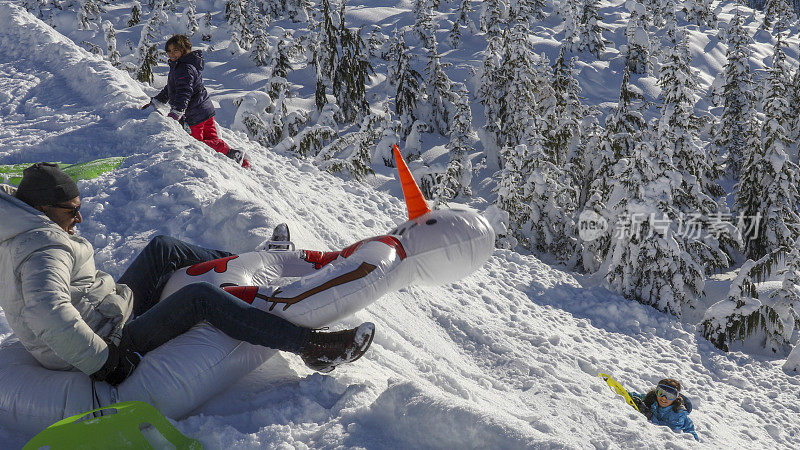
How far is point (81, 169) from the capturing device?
5.91 metres

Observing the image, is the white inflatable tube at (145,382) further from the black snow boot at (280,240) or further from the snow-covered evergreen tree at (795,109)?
the snow-covered evergreen tree at (795,109)

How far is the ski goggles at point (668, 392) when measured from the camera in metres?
6.00

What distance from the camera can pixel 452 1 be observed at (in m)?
41.5

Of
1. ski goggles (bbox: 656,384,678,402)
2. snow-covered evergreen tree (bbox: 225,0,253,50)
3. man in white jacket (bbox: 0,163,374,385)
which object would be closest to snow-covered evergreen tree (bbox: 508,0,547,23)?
snow-covered evergreen tree (bbox: 225,0,253,50)

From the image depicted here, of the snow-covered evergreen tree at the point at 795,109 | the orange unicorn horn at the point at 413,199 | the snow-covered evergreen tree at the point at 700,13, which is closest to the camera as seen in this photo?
the orange unicorn horn at the point at 413,199

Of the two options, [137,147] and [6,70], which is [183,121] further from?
[6,70]

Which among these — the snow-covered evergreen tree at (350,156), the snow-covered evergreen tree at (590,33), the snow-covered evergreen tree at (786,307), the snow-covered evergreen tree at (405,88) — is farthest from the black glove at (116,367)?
the snow-covered evergreen tree at (590,33)

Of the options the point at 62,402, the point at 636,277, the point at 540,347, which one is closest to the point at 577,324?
the point at 540,347

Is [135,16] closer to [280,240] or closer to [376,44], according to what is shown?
[376,44]

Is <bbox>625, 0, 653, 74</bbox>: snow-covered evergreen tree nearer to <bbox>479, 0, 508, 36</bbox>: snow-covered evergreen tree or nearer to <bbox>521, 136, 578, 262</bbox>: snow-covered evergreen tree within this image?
<bbox>479, 0, 508, 36</bbox>: snow-covered evergreen tree

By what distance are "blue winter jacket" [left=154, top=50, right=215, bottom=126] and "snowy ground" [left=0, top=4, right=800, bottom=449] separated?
1.31 feet

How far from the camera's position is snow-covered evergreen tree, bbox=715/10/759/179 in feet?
72.8

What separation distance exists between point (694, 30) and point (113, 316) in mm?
44667

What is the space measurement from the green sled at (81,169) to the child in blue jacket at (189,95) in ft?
4.17
